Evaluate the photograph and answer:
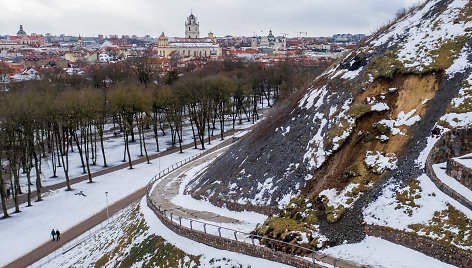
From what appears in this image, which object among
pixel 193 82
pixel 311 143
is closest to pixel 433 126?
pixel 311 143

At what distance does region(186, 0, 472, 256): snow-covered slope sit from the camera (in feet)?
67.2

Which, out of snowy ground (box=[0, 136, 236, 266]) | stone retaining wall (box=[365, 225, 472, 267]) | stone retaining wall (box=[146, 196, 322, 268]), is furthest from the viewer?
snowy ground (box=[0, 136, 236, 266])

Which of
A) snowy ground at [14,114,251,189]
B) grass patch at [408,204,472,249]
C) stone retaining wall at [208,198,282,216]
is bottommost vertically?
snowy ground at [14,114,251,189]

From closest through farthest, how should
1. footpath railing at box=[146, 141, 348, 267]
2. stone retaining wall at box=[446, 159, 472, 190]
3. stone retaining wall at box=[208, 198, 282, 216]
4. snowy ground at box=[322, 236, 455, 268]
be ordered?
snowy ground at box=[322, 236, 455, 268]
stone retaining wall at box=[446, 159, 472, 190]
footpath railing at box=[146, 141, 348, 267]
stone retaining wall at box=[208, 198, 282, 216]

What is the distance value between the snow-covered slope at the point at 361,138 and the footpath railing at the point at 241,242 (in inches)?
29.3

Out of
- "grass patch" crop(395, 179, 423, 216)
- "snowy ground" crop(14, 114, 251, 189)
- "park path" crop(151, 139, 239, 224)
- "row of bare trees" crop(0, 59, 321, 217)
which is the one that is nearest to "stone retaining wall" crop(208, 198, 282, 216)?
"park path" crop(151, 139, 239, 224)

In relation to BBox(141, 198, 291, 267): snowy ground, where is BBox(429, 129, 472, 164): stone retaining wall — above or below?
above

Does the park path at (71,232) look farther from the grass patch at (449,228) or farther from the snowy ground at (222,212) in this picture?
the grass patch at (449,228)

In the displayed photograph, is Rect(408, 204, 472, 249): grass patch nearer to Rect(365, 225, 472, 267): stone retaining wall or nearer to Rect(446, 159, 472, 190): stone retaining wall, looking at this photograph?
Rect(365, 225, 472, 267): stone retaining wall

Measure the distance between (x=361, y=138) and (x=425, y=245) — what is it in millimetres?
9216

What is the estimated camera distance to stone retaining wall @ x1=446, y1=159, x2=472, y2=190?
17545mm

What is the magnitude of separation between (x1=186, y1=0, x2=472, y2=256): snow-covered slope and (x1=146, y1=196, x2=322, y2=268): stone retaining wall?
1171mm

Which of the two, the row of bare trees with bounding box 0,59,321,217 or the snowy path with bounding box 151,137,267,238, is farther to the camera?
the row of bare trees with bounding box 0,59,321,217

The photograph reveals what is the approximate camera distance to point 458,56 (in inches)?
1024
